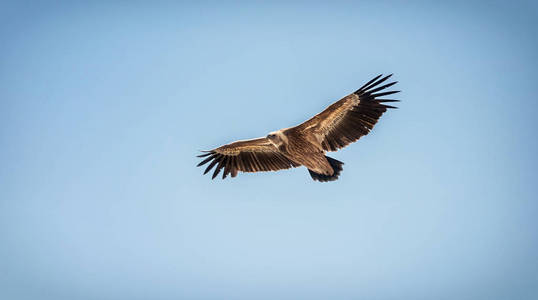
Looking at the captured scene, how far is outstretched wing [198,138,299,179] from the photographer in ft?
40.0

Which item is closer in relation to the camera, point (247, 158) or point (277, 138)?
point (277, 138)

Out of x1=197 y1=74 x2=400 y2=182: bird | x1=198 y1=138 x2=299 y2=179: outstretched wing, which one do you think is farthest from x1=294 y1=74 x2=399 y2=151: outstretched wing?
x1=198 y1=138 x2=299 y2=179: outstretched wing

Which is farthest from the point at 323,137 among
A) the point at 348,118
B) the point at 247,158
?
the point at 247,158

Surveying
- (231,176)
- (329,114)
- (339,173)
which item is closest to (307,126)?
(329,114)

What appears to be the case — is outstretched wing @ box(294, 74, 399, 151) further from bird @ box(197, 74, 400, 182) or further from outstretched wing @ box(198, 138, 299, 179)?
outstretched wing @ box(198, 138, 299, 179)

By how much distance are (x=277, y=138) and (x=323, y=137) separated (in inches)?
42.2

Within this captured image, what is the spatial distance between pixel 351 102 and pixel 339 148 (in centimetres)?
107

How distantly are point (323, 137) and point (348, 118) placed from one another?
28.1 inches

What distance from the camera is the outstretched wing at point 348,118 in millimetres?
10789

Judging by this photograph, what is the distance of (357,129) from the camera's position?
36.3 feet

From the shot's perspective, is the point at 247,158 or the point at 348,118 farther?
the point at 247,158

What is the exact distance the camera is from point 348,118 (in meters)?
11.1

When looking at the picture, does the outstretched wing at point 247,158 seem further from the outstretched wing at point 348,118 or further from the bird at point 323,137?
the outstretched wing at point 348,118

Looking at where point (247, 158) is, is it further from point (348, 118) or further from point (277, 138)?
point (348, 118)
